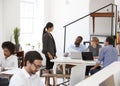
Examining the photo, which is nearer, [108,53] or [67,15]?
[108,53]

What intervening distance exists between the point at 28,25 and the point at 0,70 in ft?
16.9

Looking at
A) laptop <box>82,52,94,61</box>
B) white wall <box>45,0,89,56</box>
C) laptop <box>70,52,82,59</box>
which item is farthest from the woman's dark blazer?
white wall <box>45,0,89,56</box>

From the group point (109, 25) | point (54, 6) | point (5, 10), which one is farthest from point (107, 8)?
point (5, 10)

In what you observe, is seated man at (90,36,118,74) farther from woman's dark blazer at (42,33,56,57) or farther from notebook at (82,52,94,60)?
woman's dark blazer at (42,33,56,57)

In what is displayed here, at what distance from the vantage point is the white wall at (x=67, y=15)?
344 inches

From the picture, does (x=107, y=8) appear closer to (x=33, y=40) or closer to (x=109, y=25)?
(x=109, y=25)

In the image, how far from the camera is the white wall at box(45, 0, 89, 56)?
8734 mm

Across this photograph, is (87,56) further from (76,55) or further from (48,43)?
(48,43)

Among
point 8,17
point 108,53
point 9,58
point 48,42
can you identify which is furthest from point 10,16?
point 9,58

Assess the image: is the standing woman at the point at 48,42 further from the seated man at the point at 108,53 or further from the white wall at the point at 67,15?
the white wall at the point at 67,15

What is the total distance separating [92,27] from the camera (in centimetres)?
851

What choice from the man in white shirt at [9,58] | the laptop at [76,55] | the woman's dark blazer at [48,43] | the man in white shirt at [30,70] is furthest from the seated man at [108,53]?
the man in white shirt at [30,70]

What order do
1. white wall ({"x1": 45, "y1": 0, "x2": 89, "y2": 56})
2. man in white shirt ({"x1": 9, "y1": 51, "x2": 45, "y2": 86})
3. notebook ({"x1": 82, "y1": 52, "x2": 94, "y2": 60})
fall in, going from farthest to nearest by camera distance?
white wall ({"x1": 45, "y1": 0, "x2": 89, "y2": 56}) < notebook ({"x1": 82, "y1": 52, "x2": 94, "y2": 60}) < man in white shirt ({"x1": 9, "y1": 51, "x2": 45, "y2": 86})

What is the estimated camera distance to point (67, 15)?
9.00 meters
